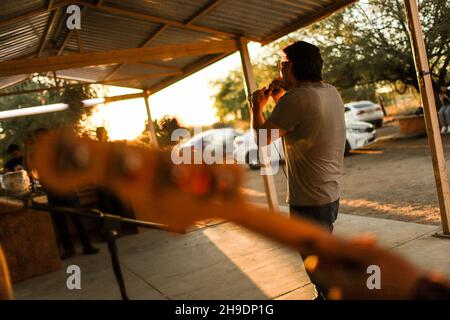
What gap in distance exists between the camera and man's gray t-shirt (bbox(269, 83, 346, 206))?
2.24 m

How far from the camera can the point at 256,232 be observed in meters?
0.38

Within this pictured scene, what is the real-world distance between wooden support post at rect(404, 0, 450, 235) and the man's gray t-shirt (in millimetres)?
2177

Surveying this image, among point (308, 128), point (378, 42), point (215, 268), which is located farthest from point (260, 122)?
point (378, 42)

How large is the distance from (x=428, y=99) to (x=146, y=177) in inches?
172

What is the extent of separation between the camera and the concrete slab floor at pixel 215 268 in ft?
11.9

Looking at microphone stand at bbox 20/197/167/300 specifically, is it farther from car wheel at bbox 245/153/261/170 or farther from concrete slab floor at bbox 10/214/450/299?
concrete slab floor at bbox 10/214/450/299

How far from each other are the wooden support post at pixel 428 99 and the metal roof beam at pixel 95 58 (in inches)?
123

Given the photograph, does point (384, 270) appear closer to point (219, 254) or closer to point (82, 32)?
point (219, 254)

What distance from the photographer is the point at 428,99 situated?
4.07m

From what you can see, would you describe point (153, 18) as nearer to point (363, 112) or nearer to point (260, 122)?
point (260, 122)

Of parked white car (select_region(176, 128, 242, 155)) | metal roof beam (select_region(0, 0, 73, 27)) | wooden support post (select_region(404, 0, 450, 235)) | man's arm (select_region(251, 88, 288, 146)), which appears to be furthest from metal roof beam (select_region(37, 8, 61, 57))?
parked white car (select_region(176, 128, 242, 155))

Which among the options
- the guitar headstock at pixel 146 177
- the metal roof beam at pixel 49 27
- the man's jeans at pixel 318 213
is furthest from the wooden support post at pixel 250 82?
the guitar headstock at pixel 146 177
